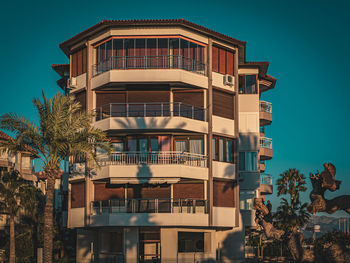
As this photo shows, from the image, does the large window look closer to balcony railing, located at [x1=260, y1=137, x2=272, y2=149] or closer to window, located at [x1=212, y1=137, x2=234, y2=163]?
window, located at [x1=212, y1=137, x2=234, y2=163]

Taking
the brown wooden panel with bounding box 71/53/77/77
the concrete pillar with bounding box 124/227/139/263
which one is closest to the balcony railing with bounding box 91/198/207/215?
the concrete pillar with bounding box 124/227/139/263

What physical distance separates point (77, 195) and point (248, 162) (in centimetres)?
1402

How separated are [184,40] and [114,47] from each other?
5.28 meters

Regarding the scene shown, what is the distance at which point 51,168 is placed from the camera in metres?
31.8

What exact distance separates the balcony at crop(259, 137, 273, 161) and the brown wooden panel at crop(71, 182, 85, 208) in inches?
Result: 688

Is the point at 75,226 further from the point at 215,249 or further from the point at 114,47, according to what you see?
the point at 114,47

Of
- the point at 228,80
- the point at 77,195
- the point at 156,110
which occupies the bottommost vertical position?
the point at 77,195

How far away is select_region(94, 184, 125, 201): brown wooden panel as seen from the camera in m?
40.4

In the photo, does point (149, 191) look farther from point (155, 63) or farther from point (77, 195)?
point (155, 63)

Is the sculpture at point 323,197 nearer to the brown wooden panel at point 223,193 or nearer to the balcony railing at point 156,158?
the brown wooden panel at point 223,193

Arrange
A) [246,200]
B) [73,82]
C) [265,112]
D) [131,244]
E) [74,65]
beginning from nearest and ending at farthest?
1. [131,244]
2. [73,82]
3. [74,65]
4. [246,200]
5. [265,112]

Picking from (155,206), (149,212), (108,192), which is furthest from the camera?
(108,192)

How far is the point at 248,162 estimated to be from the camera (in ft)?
148

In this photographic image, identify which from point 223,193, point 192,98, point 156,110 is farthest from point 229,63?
point 223,193
